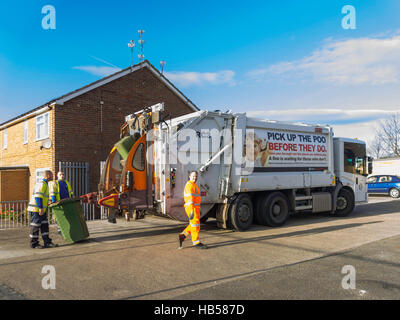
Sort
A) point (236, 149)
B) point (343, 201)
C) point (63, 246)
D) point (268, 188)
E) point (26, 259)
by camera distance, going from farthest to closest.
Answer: point (343, 201) < point (268, 188) < point (236, 149) < point (63, 246) < point (26, 259)

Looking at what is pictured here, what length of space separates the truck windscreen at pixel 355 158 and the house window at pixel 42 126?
10818 mm

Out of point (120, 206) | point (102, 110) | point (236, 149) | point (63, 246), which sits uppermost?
point (102, 110)

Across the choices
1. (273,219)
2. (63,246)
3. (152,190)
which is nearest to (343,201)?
(273,219)

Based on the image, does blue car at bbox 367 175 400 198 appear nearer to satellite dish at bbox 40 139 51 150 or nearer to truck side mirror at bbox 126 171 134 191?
truck side mirror at bbox 126 171 134 191

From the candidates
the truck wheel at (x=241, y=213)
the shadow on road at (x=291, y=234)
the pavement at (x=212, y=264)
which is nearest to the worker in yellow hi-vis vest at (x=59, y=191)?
the pavement at (x=212, y=264)

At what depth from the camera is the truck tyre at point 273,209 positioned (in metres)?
9.63

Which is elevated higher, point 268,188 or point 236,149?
point 236,149

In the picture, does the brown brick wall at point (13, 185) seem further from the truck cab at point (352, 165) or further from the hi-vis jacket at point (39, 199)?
the truck cab at point (352, 165)

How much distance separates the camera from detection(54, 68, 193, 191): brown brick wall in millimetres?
12711

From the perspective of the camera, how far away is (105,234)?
30.1 feet

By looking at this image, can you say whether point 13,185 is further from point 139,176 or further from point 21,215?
point 139,176

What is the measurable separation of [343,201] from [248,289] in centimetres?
866
